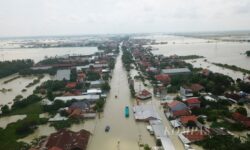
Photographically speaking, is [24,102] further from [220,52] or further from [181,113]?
[220,52]

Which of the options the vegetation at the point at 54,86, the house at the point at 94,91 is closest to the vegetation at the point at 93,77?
the vegetation at the point at 54,86

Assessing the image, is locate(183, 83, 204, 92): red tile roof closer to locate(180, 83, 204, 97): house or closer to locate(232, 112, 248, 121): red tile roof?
locate(180, 83, 204, 97): house

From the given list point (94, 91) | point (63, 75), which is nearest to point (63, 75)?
point (63, 75)

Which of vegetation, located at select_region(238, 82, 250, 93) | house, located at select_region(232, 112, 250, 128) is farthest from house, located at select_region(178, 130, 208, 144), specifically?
vegetation, located at select_region(238, 82, 250, 93)

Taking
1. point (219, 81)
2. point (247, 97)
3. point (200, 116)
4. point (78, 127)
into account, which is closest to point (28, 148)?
point (78, 127)

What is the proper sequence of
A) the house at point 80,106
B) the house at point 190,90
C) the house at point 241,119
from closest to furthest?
the house at point 241,119
the house at point 80,106
the house at point 190,90

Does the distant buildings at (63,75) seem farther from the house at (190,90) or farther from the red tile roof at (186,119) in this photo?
the red tile roof at (186,119)
